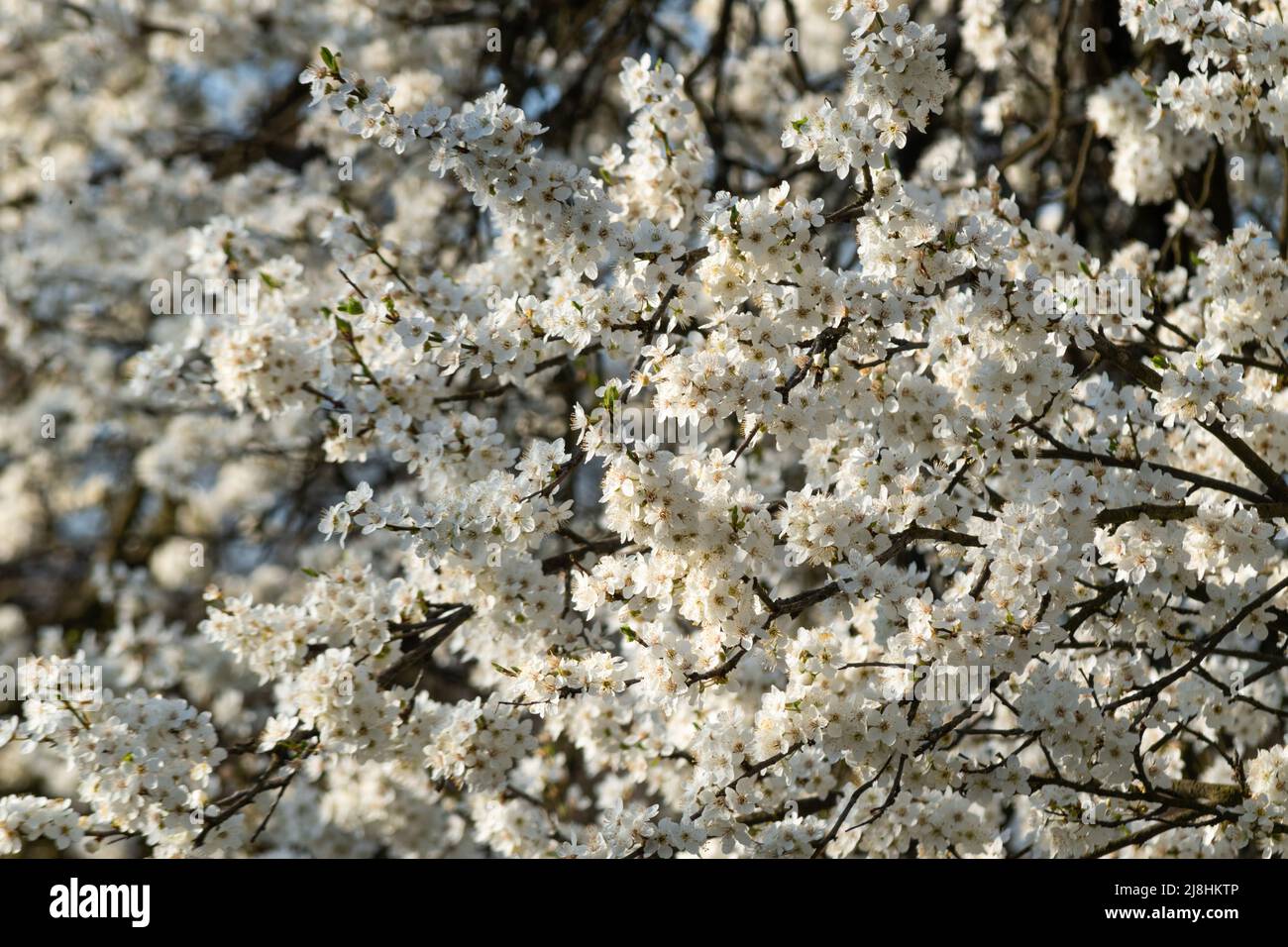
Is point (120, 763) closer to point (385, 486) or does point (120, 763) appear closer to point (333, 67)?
point (333, 67)

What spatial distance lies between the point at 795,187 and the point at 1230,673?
326 centimetres

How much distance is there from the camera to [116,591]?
27.1 ft

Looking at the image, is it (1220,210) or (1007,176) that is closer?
(1220,210)

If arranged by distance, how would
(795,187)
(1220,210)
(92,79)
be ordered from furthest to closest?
1. (92,79)
2. (795,187)
3. (1220,210)

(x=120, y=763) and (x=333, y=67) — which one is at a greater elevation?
(x=333, y=67)

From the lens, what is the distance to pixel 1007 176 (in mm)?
6461

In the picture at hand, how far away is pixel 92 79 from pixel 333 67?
5.91 meters

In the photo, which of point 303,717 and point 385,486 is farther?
Result: point 385,486

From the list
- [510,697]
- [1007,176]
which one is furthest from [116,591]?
[1007,176]

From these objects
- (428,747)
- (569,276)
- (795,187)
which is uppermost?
(795,187)

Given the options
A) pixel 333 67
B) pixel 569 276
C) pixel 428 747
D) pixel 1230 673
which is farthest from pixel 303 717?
pixel 1230 673
